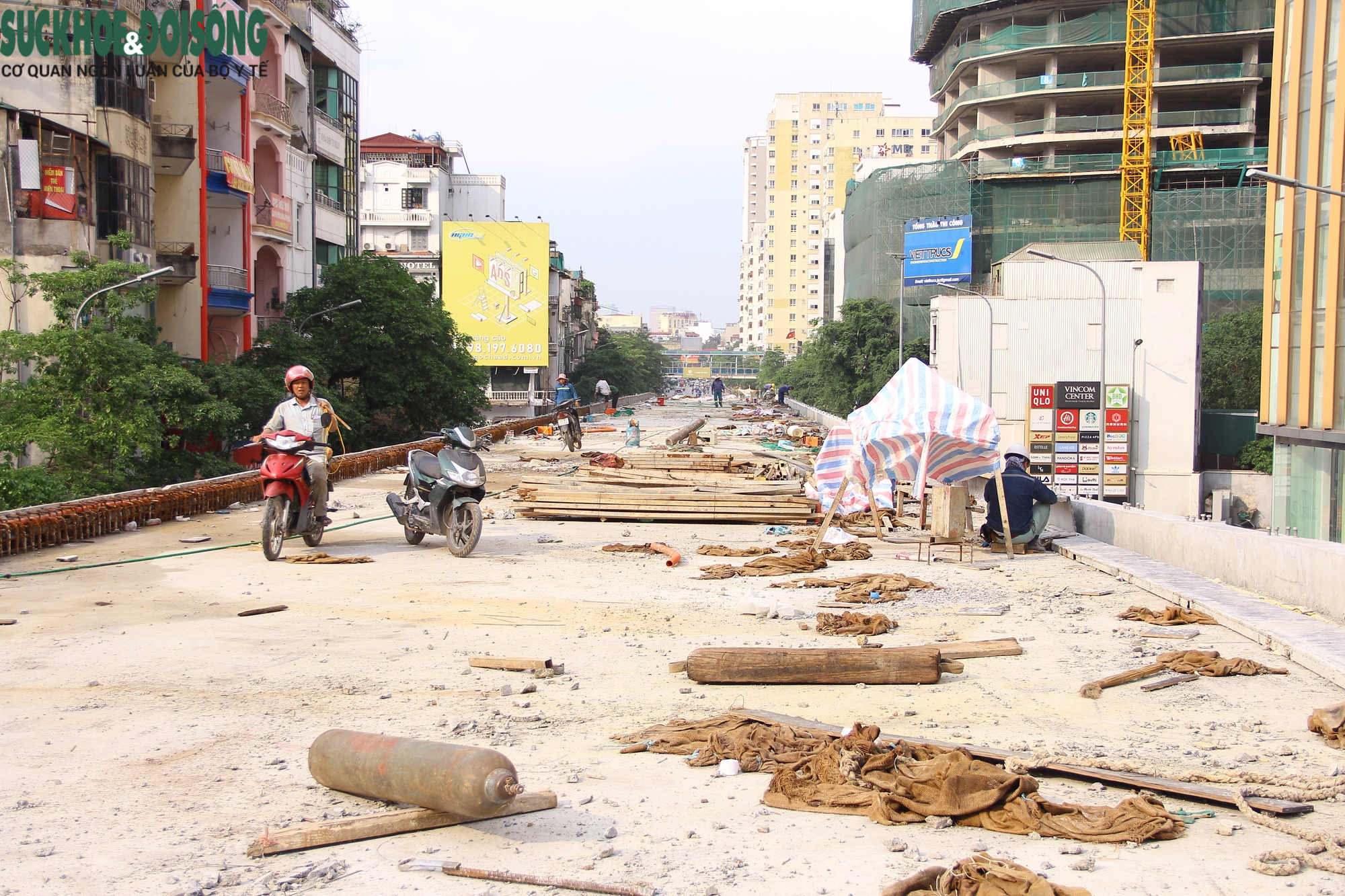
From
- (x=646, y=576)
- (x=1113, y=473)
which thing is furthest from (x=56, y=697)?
(x=1113, y=473)

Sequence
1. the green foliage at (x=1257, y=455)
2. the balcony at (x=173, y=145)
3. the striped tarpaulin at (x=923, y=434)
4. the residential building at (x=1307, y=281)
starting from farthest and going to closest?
the green foliage at (x=1257, y=455) → the balcony at (x=173, y=145) → the residential building at (x=1307, y=281) → the striped tarpaulin at (x=923, y=434)

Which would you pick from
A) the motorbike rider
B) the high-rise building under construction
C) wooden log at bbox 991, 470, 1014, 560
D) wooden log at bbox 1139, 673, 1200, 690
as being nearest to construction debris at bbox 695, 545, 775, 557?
wooden log at bbox 991, 470, 1014, 560

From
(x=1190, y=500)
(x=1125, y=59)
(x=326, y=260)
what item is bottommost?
(x=1190, y=500)

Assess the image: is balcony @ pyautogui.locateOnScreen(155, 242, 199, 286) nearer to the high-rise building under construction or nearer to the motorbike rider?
the motorbike rider

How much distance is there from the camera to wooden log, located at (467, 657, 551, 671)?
7.20 meters

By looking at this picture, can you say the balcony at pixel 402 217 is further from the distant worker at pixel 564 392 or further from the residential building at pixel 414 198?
the distant worker at pixel 564 392

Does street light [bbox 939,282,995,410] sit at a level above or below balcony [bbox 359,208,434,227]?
below

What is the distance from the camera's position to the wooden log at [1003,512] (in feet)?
44.0

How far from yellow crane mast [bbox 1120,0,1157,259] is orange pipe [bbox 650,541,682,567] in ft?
189

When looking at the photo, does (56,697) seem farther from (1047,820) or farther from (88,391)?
(88,391)

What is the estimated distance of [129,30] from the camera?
85.4ft

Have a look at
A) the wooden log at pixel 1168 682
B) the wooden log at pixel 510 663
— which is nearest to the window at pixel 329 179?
the wooden log at pixel 510 663

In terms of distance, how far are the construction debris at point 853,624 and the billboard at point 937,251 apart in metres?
56.1

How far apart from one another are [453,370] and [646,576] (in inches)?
1119
